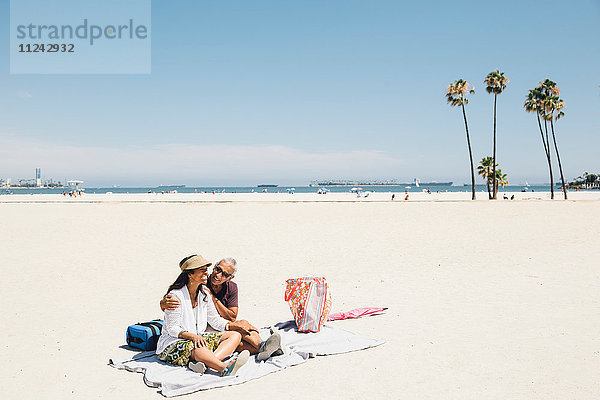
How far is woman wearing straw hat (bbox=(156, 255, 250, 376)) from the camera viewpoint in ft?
16.2

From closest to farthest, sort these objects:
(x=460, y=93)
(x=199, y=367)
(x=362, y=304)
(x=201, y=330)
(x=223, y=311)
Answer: (x=199, y=367), (x=201, y=330), (x=223, y=311), (x=362, y=304), (x=460, y=93)

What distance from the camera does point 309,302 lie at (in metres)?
6.44

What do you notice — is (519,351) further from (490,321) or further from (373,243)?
(373,243)

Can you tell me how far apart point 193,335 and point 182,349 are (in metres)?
0.26

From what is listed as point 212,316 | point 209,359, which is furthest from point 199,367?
point 212,316

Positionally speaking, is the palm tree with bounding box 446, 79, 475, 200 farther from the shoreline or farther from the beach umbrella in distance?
the beach umbrella in distance

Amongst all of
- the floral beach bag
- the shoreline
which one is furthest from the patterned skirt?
the shoreline

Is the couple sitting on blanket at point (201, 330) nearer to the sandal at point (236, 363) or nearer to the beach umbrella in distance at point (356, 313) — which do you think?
the sandal at point (236, 363)

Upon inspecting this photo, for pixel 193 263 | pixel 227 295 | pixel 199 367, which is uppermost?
pixel 193 263

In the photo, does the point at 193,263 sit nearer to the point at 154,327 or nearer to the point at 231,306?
the point at 231,306

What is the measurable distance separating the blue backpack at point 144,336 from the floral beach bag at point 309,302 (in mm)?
1951

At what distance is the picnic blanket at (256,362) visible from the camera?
185 inches

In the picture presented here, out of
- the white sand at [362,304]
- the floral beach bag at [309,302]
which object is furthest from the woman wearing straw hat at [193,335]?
the floral beach bag at [309,302]

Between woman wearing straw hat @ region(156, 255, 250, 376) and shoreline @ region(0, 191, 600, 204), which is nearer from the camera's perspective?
woman wearing straw hat @ region(156, 255, 250, 376)
